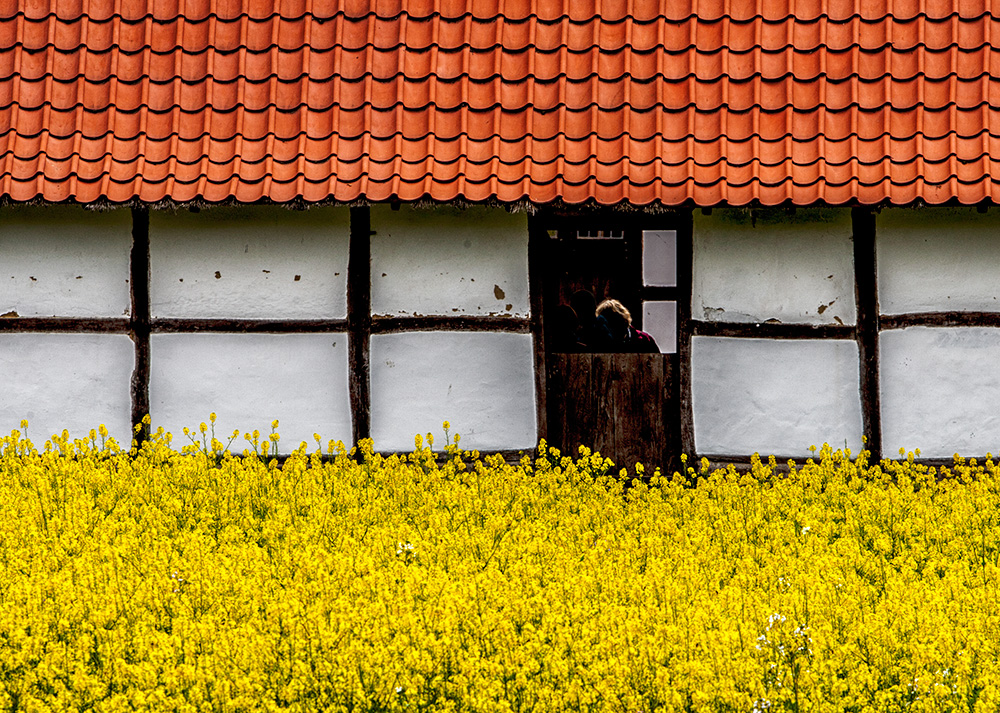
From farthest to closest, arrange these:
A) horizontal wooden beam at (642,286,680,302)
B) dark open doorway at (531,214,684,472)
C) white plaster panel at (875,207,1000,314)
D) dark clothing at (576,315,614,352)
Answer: horizontal wooden beam at (642,286,680,302) < dark clothing at (576,315,614,352) < dark open doorway at (531,214,684,472) < white plaster panel at (875,207,1000,314)

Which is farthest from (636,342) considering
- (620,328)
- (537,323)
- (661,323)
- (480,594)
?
(480,594)

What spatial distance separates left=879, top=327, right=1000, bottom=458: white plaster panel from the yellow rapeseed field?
3.78 feet

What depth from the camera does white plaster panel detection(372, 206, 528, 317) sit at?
8.52m

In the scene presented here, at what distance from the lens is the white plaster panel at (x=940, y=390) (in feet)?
27.6

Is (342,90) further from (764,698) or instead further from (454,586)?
(764,698)

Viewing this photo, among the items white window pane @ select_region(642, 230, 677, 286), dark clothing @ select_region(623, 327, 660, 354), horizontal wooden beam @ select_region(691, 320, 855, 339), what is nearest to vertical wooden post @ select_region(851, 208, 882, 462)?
horizontal wooden beam @ select_region(691, 320, 855, 339)

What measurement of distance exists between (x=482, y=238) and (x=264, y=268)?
4.65 ft

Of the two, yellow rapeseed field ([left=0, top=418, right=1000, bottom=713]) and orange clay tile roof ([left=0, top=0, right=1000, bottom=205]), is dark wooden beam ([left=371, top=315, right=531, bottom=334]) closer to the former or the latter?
orange clay tile roof ([left=0, top=0, right=1000, bottom=205])

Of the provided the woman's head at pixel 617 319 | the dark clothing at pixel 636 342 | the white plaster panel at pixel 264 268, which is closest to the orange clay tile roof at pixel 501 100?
the white plaster panel at pixel 264 268

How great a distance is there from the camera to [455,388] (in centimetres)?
853

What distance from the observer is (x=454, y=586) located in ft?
15.9

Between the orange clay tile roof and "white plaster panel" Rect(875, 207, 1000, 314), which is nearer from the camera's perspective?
the orange clay tile roof

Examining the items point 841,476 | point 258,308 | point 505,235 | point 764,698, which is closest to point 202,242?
point 258,308

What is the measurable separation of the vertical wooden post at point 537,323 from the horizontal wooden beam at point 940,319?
2.17 m
